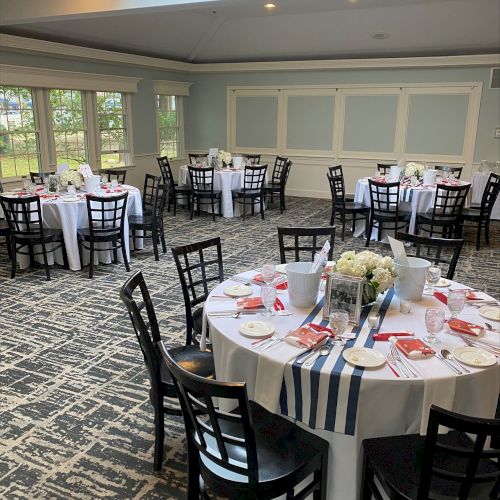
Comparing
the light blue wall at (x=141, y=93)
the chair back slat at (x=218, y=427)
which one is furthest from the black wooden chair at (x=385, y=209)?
the light blue wall at (x=141, y=93)

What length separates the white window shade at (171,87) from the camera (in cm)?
1028

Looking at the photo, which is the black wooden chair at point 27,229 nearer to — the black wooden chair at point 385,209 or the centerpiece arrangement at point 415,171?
the black wooden chair at point 385,209

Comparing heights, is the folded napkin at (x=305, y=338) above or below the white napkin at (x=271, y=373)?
above

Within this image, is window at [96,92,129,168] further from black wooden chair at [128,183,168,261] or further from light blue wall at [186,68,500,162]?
black wooden chair at [128,183,168,261]

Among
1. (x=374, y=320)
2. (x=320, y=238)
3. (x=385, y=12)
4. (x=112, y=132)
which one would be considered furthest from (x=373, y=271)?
(x=112, y=132)

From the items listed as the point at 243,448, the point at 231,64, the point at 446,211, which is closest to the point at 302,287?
the point at 243,448

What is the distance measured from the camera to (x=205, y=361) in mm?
2586

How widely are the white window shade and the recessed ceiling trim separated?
339 millimetres

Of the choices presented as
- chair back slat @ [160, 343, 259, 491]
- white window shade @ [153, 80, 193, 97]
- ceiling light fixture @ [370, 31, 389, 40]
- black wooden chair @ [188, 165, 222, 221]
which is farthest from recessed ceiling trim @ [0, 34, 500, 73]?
chair back slat @ [160, 343, 259, 491]

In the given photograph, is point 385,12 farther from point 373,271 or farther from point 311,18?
point 373,271

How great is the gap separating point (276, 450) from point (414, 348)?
28.1 inches

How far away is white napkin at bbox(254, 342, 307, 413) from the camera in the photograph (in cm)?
196

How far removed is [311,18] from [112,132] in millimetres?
4323

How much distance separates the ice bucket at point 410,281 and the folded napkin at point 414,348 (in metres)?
0.48
